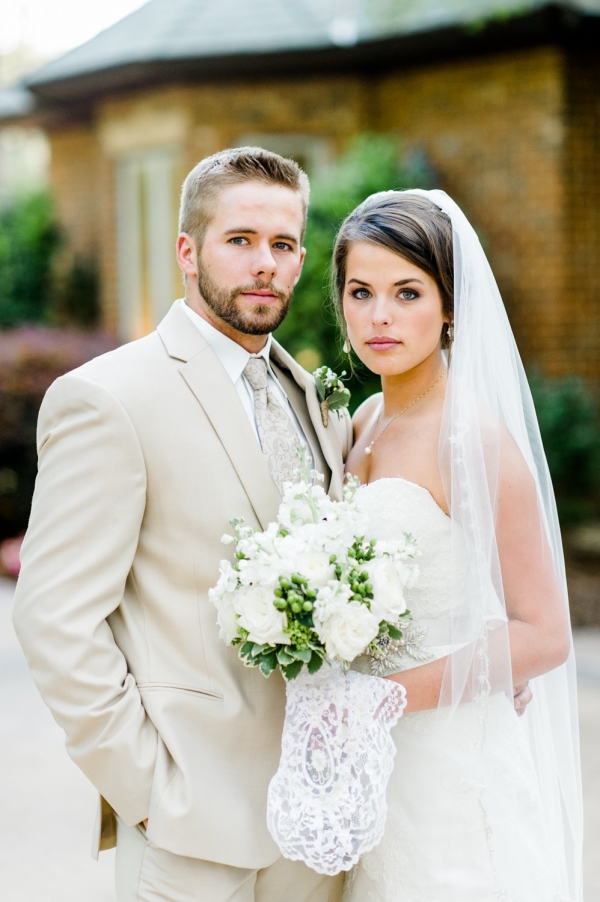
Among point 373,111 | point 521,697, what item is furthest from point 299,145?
point 521,697

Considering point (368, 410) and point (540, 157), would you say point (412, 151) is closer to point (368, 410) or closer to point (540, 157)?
point (540, 157)

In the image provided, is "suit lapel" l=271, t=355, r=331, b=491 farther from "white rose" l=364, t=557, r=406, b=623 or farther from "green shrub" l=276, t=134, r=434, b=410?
"green shrub" l=276, t=134, r=434, b=410

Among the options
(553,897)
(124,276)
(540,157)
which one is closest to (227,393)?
(553,897)

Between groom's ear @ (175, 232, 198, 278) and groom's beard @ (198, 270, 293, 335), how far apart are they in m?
0.08

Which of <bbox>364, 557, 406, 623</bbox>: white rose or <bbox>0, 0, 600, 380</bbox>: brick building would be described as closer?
<bbox>364, 557, 406, 623</bbox>: white rose

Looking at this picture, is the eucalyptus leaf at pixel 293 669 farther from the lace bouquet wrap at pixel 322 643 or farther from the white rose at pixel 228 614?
the white rose at pixel 228 614

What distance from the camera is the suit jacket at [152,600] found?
2.41 metres

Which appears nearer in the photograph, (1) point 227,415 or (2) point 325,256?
(1) point 227,415

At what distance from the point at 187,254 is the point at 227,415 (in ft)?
1.72

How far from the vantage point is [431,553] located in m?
2.73

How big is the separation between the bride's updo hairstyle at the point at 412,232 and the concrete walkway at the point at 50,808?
2.64 m

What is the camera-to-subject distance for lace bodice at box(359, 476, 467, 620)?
2.71 metres

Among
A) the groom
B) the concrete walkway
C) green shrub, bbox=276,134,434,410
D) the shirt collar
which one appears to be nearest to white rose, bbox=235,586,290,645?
the groom

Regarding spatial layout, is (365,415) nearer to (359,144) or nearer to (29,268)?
(359,144)
